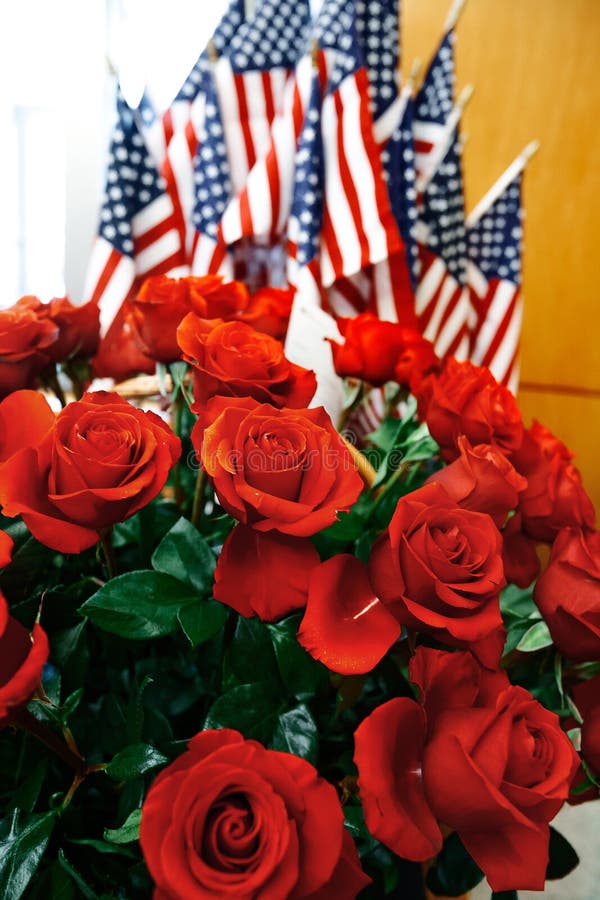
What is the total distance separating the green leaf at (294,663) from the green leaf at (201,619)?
31 mm

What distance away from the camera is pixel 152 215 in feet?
3.71

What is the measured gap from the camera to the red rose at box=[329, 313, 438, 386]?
1.58ft

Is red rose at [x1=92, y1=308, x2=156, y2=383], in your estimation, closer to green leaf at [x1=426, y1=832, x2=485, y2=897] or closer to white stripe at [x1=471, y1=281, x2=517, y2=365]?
green leaf at [x1=426, y1=832, x2=485, y2=897]

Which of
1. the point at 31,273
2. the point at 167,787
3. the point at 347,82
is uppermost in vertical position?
the point at 347,82

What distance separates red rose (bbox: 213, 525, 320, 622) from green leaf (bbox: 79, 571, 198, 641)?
58mm

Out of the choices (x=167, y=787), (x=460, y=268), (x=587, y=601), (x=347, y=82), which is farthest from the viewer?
(x=460, y=268)

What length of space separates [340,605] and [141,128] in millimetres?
1089

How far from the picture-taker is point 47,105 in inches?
59.6

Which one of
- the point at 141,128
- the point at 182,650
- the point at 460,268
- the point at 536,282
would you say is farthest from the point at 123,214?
the point at 536,282

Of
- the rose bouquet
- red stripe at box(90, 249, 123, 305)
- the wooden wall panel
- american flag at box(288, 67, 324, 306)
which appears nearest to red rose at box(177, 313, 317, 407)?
the rose bouquet

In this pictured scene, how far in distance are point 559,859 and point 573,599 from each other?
20cm

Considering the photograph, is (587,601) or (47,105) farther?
(47,105)

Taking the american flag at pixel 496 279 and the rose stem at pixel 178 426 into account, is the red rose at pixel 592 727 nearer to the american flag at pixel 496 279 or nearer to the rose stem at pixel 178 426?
the rose stem at pixel 178 426

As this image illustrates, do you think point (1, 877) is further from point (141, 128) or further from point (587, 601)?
point (141, 128)
